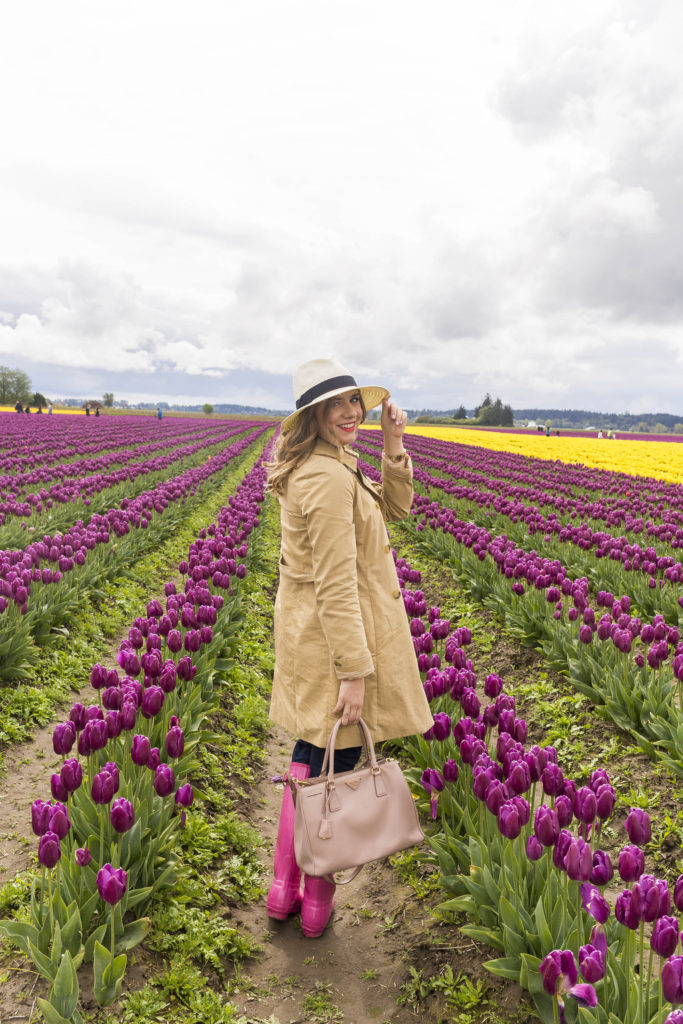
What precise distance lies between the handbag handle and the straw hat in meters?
1.39

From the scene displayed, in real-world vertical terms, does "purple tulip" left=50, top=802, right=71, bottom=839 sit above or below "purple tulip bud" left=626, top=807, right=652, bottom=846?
below

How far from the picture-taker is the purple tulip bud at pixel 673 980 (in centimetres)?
192

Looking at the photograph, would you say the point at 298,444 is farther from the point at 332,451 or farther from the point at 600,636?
the point at 600,636

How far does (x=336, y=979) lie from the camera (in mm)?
3172

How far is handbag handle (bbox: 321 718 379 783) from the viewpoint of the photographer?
2838 millimetres

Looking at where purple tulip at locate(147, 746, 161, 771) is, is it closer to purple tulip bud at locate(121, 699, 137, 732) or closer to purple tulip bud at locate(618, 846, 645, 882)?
purple tulip bud at locate(121, 699, 137, 732)

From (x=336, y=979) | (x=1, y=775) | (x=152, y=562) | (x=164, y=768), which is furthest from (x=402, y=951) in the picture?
(x=152, y=562)

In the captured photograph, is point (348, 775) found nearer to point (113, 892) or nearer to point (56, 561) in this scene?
point (113, 892)

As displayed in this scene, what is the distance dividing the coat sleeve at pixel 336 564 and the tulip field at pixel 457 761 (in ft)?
2.82

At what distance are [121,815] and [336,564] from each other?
139 cm

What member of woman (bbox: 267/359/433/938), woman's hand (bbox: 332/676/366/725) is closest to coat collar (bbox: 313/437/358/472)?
woman (bbox: 267/359/433/938)

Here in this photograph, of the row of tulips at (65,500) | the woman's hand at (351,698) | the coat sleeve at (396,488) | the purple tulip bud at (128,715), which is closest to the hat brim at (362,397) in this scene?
the coat sleeve at (396,488)

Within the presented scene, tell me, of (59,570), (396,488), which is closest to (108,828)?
(396,488)

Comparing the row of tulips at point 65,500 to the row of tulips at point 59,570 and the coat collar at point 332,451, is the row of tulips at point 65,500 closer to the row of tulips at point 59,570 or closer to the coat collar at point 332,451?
the row of tulips at point 59,570
